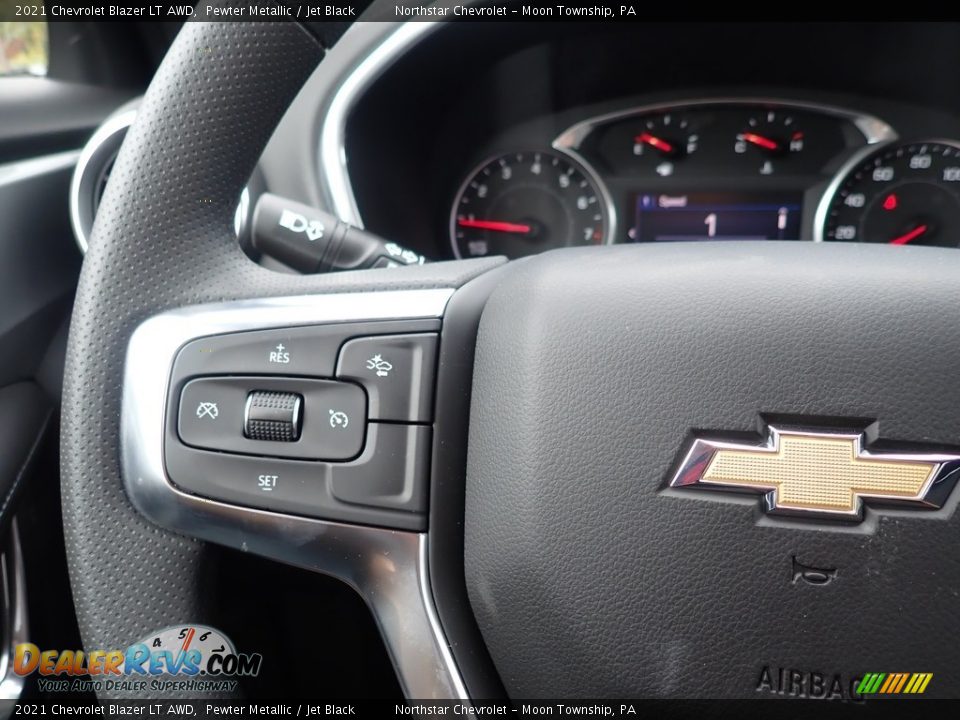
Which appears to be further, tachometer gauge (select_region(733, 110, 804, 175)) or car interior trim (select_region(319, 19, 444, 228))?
tachometer gauge (select_region(733, 110, 804, 175))

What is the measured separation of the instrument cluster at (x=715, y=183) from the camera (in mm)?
1645

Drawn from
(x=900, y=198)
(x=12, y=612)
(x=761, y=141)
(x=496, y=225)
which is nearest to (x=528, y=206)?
(x=496, y=225)

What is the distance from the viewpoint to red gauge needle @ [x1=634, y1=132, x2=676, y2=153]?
66.7 inches

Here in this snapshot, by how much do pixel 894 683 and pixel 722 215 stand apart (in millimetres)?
1230

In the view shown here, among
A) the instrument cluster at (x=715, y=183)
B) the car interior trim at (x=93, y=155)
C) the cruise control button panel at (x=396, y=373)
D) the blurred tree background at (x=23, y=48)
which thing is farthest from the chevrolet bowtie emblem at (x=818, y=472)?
the blurred tree background at (x=23, y=48)

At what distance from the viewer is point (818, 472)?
58 centimetres

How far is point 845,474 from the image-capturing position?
58cm

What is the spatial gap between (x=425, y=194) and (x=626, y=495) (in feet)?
3.81

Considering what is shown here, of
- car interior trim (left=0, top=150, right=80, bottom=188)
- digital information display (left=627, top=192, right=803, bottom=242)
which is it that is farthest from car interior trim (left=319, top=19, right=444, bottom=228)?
digital information display (left=627, top=192, right=803, bottom=242)

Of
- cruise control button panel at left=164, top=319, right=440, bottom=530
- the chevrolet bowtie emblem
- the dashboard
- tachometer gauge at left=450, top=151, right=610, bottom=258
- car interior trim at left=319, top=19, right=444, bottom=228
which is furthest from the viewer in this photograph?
tachometer gauge at left=450, top=151, right=610, bottom=258

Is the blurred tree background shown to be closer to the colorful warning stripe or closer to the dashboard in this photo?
the dashboard

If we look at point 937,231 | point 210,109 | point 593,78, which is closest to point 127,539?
point 210,109

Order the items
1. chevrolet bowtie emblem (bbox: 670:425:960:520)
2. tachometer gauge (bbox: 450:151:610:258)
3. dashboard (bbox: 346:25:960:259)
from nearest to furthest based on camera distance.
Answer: chevrolet bowtie emblem (bbox: 670:425:960:520), dashboard (bbox: 346:25:960:259), tachometer gauge (bbox: 450:151:610:258)

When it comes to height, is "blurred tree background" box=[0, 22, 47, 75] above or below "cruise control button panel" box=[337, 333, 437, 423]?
above
